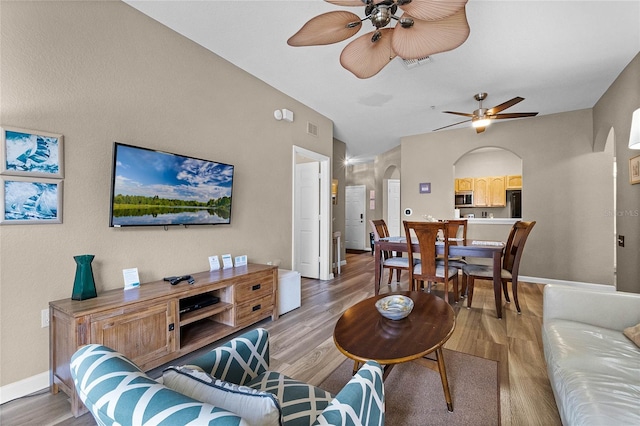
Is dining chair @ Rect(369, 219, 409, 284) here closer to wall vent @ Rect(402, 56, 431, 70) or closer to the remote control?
wall vent @ Rect(402, 56, 431, 70)

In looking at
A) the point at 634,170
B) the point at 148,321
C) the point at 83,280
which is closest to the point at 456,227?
→ the point at 634,170

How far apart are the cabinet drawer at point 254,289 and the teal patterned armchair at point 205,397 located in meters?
1.47

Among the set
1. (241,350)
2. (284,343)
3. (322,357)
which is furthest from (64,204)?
(322,357)

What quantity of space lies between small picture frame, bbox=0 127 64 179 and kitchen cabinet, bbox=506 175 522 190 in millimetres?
8075

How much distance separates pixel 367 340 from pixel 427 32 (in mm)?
1930

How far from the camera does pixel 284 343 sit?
2479 millimetres

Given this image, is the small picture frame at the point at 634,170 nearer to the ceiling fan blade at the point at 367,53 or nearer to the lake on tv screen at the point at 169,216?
the ceiling fan blade at the point at 367,53

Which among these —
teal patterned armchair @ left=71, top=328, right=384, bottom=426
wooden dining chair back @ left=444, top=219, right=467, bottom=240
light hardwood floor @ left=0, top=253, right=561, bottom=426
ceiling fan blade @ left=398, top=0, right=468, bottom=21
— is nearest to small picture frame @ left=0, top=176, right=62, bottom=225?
light hardwood floor @ left=0, top=253, right=561, bottom=426

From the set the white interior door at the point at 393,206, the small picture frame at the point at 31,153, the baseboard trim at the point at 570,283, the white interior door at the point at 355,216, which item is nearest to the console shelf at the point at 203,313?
the small picture frame at the point at 31,153

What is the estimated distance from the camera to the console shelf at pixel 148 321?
165 centimetres

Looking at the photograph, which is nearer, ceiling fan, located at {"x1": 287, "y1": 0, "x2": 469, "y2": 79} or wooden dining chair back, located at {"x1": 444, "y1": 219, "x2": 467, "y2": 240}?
ceiling fan, located at {"x1": 287, "y1": 0, "x2": 469, "y2": 79}

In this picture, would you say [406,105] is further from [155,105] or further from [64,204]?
[64,204]

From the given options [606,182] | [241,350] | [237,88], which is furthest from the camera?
[606,182]

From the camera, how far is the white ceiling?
7.43 ft
